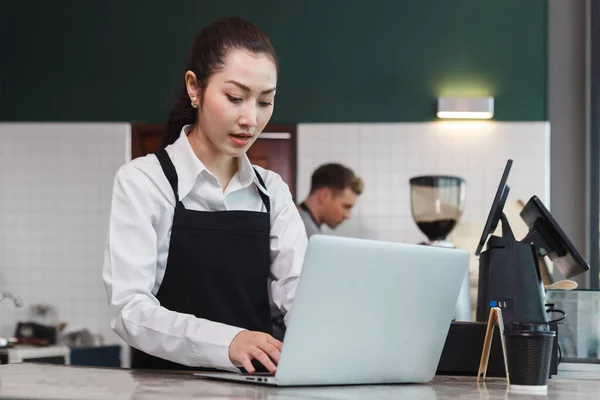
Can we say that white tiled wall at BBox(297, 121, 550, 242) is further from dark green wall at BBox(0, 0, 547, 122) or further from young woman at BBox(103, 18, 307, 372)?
young woman at BBox(103, 18, 307, 372)

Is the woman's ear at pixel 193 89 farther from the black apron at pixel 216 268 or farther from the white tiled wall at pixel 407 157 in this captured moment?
the white tiled wall at pixel 407 157

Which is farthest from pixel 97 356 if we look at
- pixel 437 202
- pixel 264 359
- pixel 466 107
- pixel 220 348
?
pixel 264 359

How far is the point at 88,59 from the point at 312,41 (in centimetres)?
144

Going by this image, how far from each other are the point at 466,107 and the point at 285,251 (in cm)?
374

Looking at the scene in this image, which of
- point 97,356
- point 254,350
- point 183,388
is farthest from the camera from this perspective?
point 97,356

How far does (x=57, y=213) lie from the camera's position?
6109 millimetres

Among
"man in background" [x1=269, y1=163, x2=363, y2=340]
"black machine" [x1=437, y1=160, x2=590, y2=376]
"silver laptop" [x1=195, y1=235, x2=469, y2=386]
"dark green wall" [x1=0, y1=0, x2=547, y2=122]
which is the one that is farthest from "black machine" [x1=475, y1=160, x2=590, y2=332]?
"dark green wall" [x1=0, y1=0, x2=547, y2=122]

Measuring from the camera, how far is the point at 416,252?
171cm

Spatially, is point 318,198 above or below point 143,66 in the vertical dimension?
below

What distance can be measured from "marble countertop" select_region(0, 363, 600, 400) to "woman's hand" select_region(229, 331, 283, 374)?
51 millimetres

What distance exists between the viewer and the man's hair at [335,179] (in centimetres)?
562

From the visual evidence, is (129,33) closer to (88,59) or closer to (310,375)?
(88,59)

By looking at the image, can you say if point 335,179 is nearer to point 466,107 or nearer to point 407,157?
point 407,157

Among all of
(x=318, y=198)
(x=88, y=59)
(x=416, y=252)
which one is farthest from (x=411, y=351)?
(x=88, y=59)
